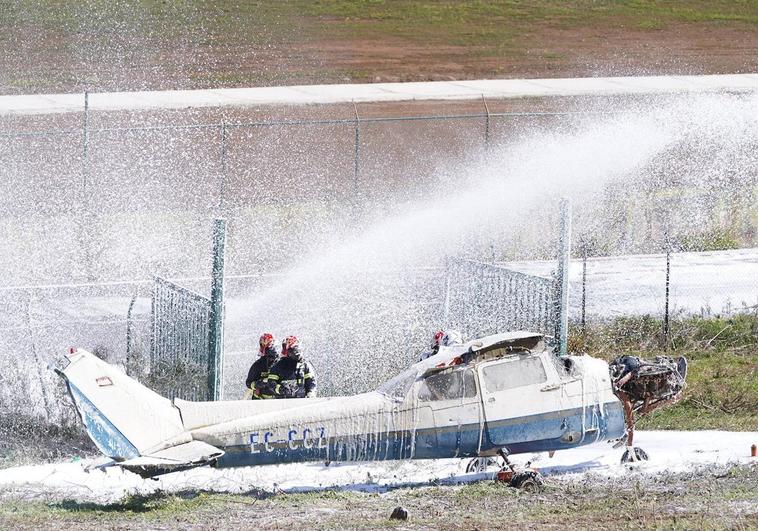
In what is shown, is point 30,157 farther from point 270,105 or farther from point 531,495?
point 531,495

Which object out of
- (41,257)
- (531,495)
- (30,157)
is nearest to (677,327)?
(531,495)

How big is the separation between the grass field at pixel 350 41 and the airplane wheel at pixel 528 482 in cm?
2781

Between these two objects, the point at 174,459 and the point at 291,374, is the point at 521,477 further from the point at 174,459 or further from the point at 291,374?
the point at 174,459

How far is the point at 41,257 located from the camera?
2561 centimetres

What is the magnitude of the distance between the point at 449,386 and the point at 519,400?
0.78 metres

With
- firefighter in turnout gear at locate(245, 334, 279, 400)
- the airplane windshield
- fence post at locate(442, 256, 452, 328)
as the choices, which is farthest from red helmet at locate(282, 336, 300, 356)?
fence post at locate(442, 256, 452, 328)

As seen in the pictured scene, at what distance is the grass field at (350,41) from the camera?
41531 millimetres

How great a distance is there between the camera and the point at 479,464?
14.3 meters

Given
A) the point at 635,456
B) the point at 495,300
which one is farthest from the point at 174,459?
the point at 495,300

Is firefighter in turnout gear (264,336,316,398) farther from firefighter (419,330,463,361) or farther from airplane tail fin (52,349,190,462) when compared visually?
airplane tail fin (52,349,190,462)

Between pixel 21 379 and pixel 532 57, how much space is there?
32799mm

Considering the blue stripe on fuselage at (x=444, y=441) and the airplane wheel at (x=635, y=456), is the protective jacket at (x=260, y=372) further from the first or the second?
the airplane wheel at (x=635, y=456)

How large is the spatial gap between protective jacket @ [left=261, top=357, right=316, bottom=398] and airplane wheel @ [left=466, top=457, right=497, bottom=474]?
2.07 metres

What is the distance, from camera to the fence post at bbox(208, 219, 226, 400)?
49.3ft
